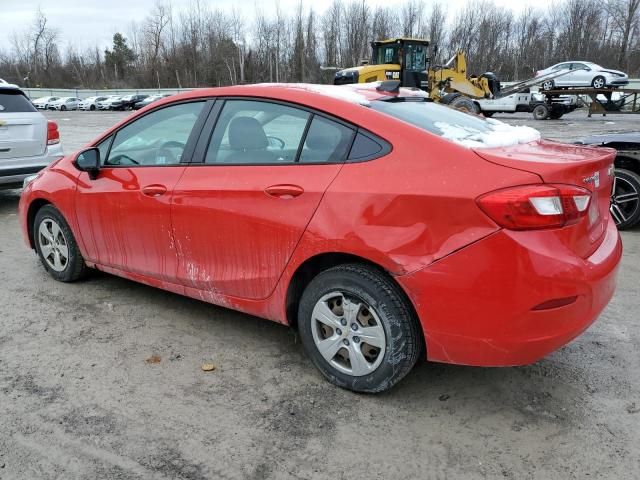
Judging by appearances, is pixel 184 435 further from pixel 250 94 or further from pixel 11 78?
pixel 11 78

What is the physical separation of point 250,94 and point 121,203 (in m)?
1.18

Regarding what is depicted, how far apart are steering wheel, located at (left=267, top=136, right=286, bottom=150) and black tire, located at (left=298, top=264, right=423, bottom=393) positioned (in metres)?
0.76

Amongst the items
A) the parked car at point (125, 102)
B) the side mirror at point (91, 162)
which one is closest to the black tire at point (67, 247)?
the side mirror at point (91, 162)

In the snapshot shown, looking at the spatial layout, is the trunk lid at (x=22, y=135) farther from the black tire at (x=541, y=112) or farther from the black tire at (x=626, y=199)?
the black tire at (x=541, y=112)

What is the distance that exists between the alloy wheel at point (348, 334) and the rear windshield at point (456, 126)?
3.10 ft

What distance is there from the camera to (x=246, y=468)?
7.73 feet

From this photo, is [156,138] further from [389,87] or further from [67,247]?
[389,87]

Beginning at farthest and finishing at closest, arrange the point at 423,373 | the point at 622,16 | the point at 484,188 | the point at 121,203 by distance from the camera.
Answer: the point at 622,16
the point at 121,203
the point at 423,373
the point at 484,188

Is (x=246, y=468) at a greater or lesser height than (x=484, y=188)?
lesser

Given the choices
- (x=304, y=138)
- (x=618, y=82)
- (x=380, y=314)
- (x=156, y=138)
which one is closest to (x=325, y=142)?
(x=304, y=138)

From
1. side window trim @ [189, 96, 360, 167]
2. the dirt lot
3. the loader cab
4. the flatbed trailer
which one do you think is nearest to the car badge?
side window trim @ [189, 96, 360, 167]

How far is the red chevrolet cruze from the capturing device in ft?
7.71

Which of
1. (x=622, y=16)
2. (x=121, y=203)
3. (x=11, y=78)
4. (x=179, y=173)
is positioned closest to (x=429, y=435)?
(x=179, y=173)

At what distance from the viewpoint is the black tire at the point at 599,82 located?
25.1m
